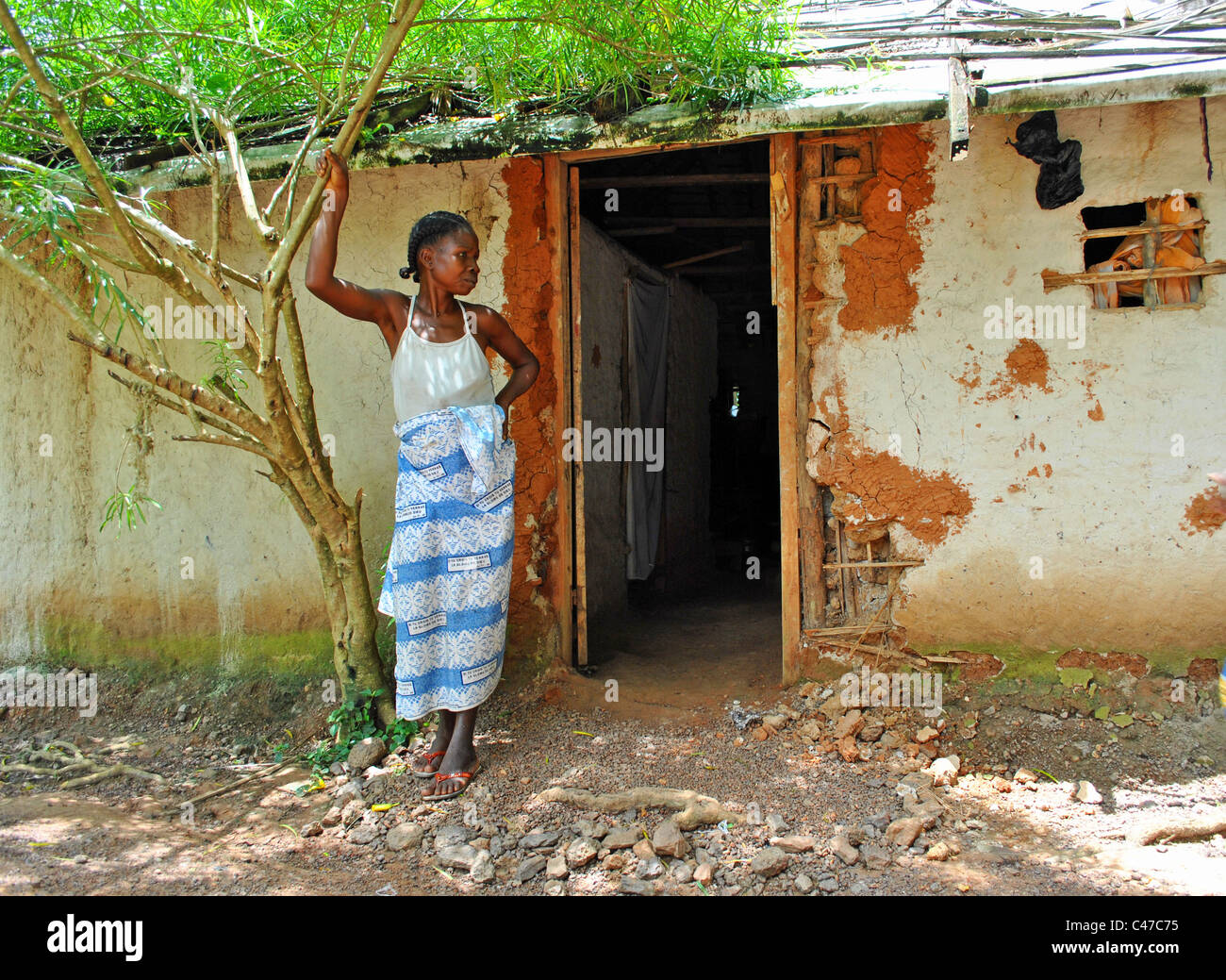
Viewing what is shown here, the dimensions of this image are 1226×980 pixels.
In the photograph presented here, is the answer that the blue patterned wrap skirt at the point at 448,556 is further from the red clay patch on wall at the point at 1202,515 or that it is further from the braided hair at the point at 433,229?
the red clay patch on wall at the point at 1202,515

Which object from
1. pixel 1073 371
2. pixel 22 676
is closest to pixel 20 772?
pixel 22 676

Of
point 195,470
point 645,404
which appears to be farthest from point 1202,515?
point 195,470

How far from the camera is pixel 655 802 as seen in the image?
3.05m

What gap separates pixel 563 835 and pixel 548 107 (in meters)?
2.87

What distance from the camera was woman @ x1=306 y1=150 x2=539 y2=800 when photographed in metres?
3.19

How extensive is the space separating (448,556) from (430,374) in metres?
0.68

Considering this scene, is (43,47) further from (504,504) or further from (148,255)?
A: (504,504)

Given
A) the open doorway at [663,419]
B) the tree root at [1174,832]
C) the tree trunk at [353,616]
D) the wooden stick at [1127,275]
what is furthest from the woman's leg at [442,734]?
the wooden stick at [1127,275]

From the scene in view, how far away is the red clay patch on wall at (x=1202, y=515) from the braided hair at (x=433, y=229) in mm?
3007

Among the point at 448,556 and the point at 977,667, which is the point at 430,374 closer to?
the point at 448,556

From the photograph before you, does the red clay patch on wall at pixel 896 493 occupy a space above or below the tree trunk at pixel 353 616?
above

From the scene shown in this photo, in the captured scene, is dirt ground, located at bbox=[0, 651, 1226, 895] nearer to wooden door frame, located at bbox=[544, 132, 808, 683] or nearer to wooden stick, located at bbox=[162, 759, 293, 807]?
wooden stick, located at bbox=[162, 759, 293, 807]

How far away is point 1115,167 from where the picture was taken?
11.5 feet

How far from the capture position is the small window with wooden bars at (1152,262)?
3.47m
